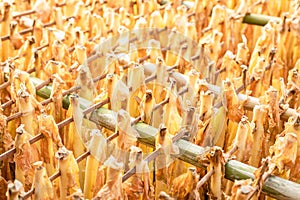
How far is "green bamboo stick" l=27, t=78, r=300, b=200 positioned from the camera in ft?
2.52

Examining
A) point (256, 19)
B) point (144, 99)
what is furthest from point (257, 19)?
point (144, 99)

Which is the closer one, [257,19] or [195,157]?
[195,157]

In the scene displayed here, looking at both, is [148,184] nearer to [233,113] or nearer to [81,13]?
[233,113]

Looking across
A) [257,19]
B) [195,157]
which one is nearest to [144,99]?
[195,157]

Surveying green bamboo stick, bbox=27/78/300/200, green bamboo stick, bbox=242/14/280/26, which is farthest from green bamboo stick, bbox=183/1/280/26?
green bamboo stick, bbox=27/78/300/200

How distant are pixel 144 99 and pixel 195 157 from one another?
16 cm

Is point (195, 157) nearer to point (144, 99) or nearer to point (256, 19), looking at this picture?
point (144, 99)

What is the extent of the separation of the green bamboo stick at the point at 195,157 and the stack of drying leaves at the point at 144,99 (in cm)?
1

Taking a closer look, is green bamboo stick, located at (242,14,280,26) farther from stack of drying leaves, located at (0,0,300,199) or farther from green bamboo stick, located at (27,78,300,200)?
green bamboo stick, located at (27,78,300,200)

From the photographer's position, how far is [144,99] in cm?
91

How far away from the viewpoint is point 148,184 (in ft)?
2.62

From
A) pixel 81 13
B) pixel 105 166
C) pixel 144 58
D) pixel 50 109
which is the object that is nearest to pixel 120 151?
pixel 105 166

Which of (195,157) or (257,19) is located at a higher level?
(257,19)

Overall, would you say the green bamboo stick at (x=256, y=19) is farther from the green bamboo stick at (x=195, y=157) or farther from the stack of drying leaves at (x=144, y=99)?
the green bamboo stick at (x=195, y=157)
